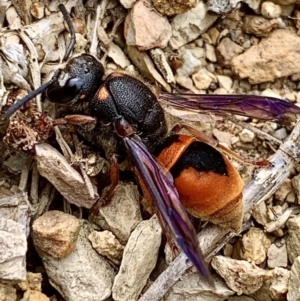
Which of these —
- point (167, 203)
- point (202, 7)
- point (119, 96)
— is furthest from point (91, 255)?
point (202, 7)

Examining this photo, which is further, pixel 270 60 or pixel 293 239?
pixel 270 60

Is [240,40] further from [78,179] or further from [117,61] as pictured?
[78,179]

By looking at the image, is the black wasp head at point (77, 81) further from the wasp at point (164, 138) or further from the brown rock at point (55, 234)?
the brown rock at point (55, 234)

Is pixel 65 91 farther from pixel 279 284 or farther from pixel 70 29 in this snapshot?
pixel 279 284

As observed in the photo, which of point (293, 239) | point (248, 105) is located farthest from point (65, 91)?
point (293, 239)

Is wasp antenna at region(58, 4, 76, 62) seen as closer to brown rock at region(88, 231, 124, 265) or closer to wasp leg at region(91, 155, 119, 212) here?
wasp leg at region(91, 155, 119, 212)

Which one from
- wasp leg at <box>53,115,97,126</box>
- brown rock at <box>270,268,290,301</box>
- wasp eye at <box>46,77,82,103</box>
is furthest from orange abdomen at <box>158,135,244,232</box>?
wasp eye at <box>46,77,82,103</box>

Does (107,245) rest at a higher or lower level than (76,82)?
lower
